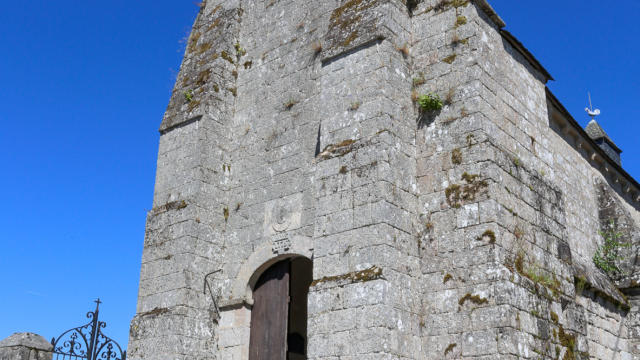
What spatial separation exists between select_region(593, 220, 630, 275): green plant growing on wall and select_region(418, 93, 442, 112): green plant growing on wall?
15.7 feet

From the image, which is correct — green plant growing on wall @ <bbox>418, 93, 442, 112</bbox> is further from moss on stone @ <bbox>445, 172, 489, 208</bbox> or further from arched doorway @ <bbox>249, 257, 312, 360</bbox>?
arched doorway @ <bbox>249, 257, 312, 360</bbox>

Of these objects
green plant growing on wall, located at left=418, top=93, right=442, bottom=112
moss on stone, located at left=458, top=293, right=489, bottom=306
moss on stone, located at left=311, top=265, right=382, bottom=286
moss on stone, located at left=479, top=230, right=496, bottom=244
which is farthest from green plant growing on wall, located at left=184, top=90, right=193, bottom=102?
moss on stone, located at left=458, top=293, right=489, bottom=306

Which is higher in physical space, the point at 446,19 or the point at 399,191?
the point at 446,19

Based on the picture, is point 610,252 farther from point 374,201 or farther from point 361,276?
point 361,276

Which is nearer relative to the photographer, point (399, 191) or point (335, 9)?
point (399, 191)

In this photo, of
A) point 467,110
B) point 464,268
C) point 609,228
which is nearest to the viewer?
point 464,268

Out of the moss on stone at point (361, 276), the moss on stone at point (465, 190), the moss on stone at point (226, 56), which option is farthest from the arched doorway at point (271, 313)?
the moss on stone at point (226, 56)

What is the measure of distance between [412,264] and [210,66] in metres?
4.97

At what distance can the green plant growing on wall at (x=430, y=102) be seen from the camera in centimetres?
758

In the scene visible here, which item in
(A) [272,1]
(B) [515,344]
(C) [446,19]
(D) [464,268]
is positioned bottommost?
(B) [515,344]

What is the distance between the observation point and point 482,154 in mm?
7039

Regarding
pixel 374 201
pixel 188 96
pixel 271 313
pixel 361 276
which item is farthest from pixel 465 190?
pixel 188 96

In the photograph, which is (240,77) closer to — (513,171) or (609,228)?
(513,171)

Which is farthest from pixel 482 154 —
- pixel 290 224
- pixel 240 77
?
pixel 240 77
